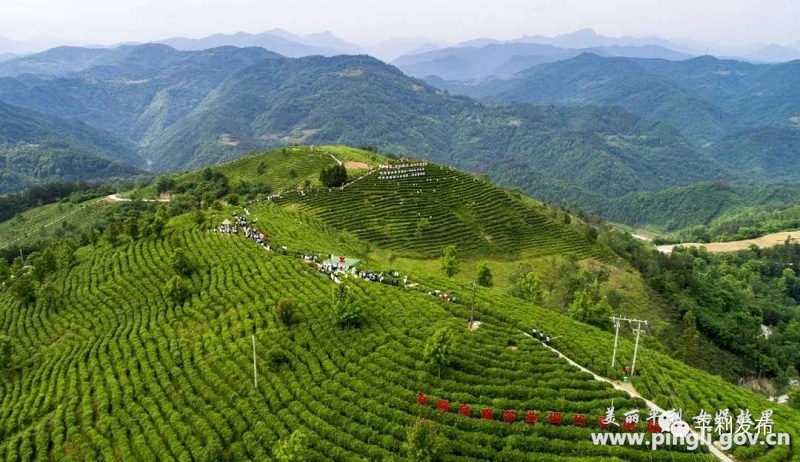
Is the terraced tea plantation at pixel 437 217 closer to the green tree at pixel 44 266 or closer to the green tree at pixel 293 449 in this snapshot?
the green tree at pixel 44 266

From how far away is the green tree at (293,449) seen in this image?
2906 centimetres

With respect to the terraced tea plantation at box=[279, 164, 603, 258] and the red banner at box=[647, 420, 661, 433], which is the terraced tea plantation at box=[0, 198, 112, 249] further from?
the red banner at box=[647, 420, 661, 433]

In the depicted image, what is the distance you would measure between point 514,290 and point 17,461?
56160 mm

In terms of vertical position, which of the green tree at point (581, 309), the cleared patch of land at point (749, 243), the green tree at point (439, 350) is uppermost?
the green tree at point (439, 350)

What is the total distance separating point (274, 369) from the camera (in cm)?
3922

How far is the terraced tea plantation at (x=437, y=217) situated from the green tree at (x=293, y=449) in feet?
217

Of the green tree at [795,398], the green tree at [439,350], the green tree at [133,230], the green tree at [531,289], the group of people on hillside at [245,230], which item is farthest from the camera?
the green tree at [133,230]

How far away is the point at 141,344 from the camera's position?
152 ft

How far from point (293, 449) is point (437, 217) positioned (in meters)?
81.9

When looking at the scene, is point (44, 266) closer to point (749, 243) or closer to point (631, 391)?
point (631, 391)

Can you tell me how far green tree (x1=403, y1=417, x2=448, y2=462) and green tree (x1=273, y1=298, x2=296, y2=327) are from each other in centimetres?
1802

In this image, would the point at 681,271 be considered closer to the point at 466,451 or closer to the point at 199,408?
the point at 466,451

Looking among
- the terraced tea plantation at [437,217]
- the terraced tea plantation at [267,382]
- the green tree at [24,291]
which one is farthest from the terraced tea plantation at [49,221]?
the terraced tea plantation at [267,382]

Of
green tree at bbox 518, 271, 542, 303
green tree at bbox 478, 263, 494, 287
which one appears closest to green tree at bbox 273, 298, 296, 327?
green tree at bbox 518, 271, 542, 303
